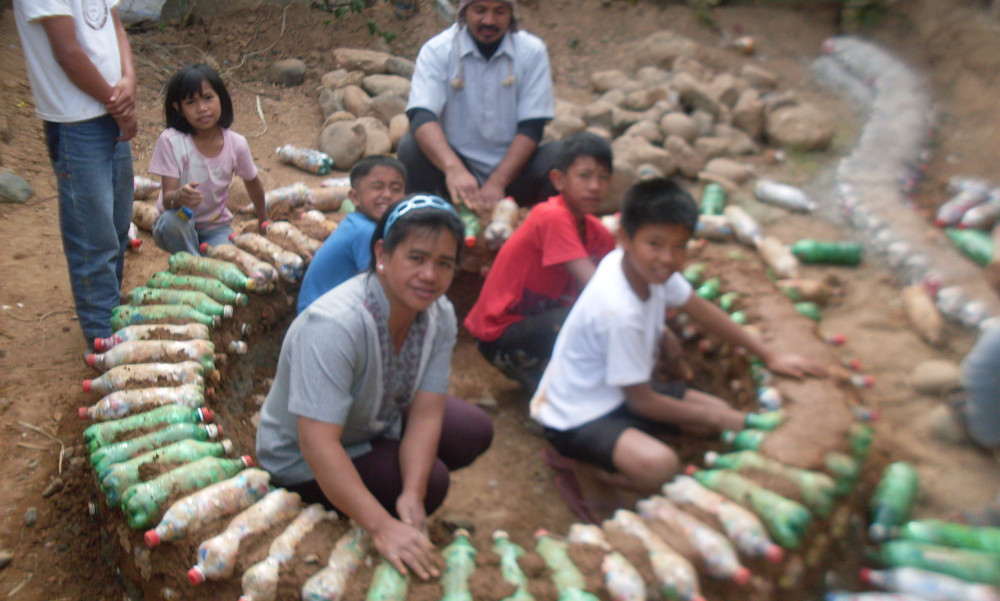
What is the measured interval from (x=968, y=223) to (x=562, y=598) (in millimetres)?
3693

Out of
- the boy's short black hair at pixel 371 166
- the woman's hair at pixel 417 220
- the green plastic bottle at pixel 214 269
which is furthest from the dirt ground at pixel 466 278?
the woman's hair at pixel 417 220

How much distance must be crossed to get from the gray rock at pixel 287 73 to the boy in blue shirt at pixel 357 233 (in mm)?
3922

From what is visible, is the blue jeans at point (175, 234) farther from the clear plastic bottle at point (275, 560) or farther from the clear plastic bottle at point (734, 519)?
the clear plastic bottle at point (734, 519)

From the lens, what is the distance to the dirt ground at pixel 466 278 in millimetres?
2623

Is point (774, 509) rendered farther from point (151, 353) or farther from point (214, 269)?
point (214, 269)

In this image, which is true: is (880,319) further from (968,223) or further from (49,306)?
(49,306)

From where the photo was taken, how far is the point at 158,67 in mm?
6293

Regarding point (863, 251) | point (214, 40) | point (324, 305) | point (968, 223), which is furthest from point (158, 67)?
point (968, 223)

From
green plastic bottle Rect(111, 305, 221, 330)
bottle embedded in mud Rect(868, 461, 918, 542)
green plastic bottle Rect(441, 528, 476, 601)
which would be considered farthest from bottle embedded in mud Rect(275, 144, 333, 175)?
bottle embedded in mud Rect(868, 461, 918, 542)

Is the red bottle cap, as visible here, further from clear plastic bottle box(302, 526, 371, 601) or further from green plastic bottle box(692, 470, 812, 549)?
green plastic bottle box(692, 470, 812, 549)

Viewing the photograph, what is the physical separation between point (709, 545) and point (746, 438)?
20.8 inches

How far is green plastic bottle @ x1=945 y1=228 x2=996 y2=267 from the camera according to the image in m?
3.89

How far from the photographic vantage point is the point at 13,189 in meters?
4.24

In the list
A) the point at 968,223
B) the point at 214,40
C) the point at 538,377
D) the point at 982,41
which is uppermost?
the point at 982,41
